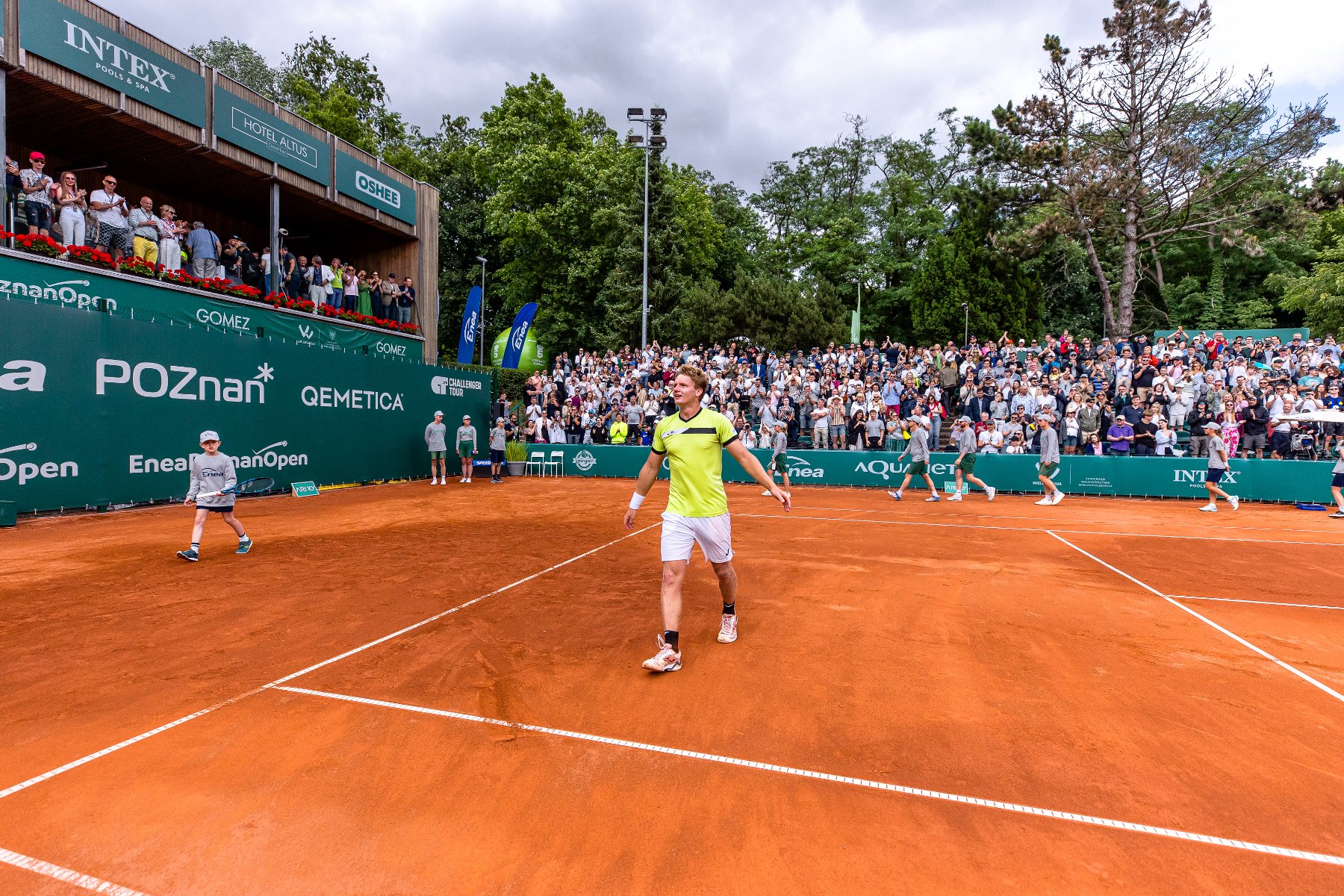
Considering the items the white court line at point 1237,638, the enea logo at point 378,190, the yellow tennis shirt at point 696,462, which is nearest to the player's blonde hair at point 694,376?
the yellow tennis shirt at point 696,462

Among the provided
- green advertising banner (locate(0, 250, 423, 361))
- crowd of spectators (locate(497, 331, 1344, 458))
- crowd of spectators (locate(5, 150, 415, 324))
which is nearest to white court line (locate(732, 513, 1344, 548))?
crowd of spectators (locate(497, 331, 1344, 458))

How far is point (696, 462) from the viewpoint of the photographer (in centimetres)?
504

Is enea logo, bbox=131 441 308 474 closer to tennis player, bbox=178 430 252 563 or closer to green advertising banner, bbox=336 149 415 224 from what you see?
tennis player, bbox=178 430 252 563

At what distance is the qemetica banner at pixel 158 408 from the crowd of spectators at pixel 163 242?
2.73 metres

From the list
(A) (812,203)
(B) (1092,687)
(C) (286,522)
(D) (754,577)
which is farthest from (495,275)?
(B) (1092,687)

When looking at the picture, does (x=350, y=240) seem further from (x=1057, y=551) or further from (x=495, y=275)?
(x=1057, y=551)

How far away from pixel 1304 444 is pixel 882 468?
414 inches

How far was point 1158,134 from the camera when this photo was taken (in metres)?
29.2

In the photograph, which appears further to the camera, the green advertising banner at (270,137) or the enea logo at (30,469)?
the green advertising banner at (270,137)

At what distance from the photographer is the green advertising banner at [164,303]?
1252 cm

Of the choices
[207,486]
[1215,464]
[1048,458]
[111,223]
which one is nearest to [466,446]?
[111,223]

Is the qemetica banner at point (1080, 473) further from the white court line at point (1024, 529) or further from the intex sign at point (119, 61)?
the intex sign at point (119, 61)

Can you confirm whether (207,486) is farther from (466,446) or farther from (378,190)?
(378,190)

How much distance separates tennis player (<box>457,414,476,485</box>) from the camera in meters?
20.0
